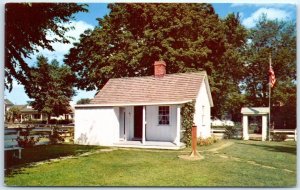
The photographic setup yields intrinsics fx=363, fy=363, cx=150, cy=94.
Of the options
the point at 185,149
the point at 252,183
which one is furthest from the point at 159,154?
the point at 252,183

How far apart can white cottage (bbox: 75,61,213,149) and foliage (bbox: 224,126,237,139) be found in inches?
15.9

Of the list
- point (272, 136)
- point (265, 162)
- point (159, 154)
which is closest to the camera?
point (265, 162)

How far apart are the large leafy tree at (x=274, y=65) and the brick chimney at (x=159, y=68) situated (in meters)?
1.76

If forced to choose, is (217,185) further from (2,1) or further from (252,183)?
(2,1)

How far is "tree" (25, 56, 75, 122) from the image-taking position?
23.0ft

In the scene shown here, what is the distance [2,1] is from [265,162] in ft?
18.2

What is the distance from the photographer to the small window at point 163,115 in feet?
29.4

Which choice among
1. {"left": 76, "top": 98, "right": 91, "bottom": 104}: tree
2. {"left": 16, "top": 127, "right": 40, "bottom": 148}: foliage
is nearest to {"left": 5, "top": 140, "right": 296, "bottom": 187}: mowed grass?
{"left": 16, "top": 127, "right": 40, "bottom": 148}: foliage

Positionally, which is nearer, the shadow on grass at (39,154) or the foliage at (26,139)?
the shadow on grass at (39,154)

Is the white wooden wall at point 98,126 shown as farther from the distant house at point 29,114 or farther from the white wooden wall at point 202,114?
the white wooden wall at point 202,114

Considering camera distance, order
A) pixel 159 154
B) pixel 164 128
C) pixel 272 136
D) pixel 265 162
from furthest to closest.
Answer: pixel 164 128 < pixel 159 154 < pixel 272 136 < pixel 265 162

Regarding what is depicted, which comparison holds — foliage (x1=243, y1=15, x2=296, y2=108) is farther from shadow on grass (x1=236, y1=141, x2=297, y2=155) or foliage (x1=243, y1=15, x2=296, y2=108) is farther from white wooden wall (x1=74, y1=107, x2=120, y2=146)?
white wooden wall (x1=74, y1=107, x2=120, y2=146)

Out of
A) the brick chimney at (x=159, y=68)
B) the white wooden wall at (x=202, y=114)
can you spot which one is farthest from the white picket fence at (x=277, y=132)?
the brick chimney at (x=159, y=68)

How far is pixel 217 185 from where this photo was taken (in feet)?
20.1
